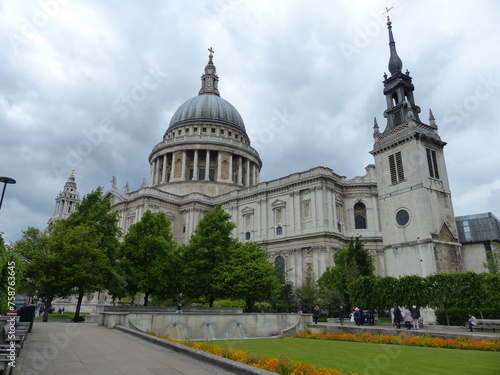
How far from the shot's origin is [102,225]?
37.0 metres

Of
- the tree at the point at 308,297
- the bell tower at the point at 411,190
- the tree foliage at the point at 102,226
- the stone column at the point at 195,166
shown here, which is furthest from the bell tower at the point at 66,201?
the bell tower at the point at 411,190

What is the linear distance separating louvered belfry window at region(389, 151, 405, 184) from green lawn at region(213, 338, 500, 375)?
1102 inches

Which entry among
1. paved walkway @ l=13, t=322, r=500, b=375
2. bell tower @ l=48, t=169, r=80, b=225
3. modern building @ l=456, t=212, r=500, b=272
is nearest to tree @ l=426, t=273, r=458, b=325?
paved walkway @ l=13, t=322, r=500, b=375

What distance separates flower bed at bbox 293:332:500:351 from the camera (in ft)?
55.6

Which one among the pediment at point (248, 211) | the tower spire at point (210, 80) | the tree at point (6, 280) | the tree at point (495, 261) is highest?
the tower spire at point (210, 80)

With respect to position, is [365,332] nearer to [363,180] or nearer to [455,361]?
[455,361]

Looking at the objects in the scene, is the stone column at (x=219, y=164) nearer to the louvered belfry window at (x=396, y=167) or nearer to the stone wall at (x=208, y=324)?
the louvered belfry window at (x=396, y=167)

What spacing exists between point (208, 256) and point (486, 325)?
26.6 m

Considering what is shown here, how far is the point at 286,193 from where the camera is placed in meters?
58.2

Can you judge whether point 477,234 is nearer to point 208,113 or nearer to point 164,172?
point 164,172

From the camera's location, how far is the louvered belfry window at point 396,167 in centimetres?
4344

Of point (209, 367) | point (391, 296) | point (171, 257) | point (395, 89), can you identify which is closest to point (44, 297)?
point (171, 257)

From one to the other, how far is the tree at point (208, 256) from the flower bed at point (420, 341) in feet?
58.3

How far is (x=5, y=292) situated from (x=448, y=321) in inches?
1134
